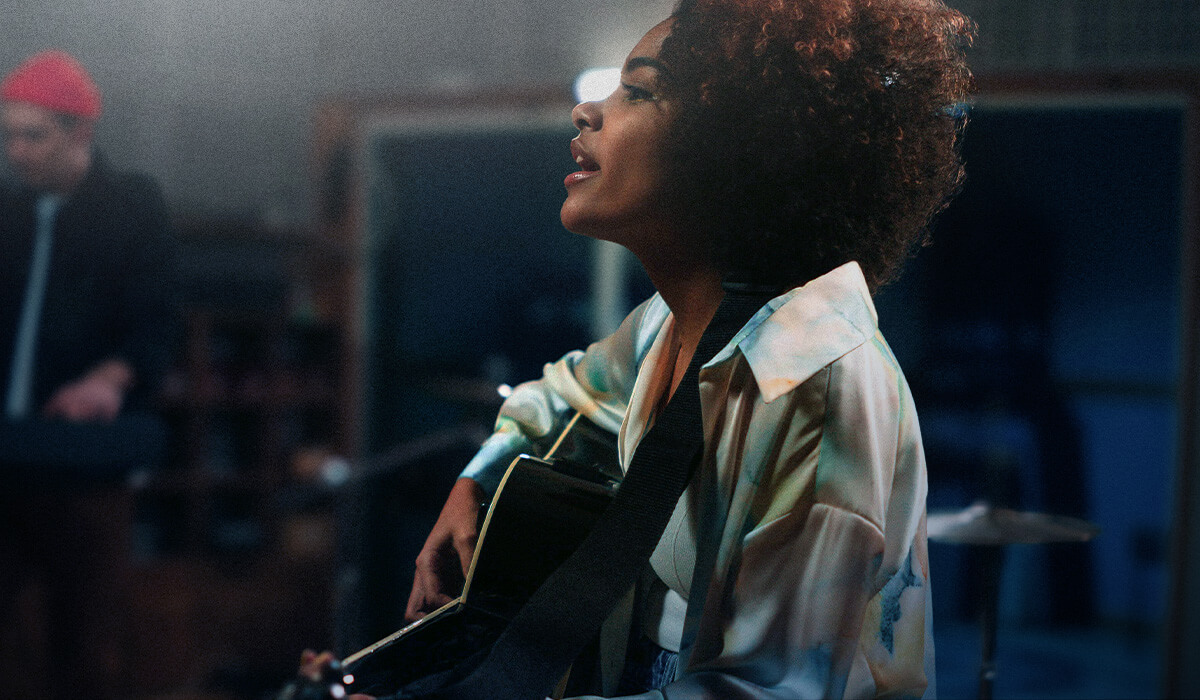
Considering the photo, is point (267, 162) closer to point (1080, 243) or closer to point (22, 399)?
point (22, 399)

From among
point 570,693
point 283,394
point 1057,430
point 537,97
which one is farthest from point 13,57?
point 1057,430

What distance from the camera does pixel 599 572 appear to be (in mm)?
674

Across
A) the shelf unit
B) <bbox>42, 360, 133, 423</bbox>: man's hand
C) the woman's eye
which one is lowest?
the shelf unit

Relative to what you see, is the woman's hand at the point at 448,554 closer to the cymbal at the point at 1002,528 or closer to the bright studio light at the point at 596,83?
the bright studio light at the point at 596,83

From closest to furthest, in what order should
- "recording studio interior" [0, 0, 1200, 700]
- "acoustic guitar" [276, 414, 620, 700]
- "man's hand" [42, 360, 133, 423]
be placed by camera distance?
"acoustic guitar" [276, 414, 620, 700], "man's hand" [42, 360, 133, 423], "recording studio interior" [0, 0, 1200, 700]

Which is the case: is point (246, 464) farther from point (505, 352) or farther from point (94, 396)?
point (94, 396)

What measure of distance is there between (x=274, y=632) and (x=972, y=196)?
7.76 feet

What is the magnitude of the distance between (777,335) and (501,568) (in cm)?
30

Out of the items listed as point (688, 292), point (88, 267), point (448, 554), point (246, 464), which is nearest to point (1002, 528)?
point (688, 292)

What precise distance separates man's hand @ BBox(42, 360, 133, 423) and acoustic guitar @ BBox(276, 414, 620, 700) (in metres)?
0.66

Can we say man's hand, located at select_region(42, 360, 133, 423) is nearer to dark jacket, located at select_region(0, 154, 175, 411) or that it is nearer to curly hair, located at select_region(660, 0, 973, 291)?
dark jacket, located at select_region(0, 154, 175, 411)

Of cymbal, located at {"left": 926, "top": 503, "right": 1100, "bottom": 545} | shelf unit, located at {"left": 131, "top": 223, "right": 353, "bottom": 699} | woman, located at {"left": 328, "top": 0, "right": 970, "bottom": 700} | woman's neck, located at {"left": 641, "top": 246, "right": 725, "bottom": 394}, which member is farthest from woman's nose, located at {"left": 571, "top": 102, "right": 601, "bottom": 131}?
shelf unit, located at {"left": 131, "top": 223, "right": 353, "bottom": 699}

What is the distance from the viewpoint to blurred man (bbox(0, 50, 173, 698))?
0.97m

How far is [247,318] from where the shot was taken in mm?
2771
